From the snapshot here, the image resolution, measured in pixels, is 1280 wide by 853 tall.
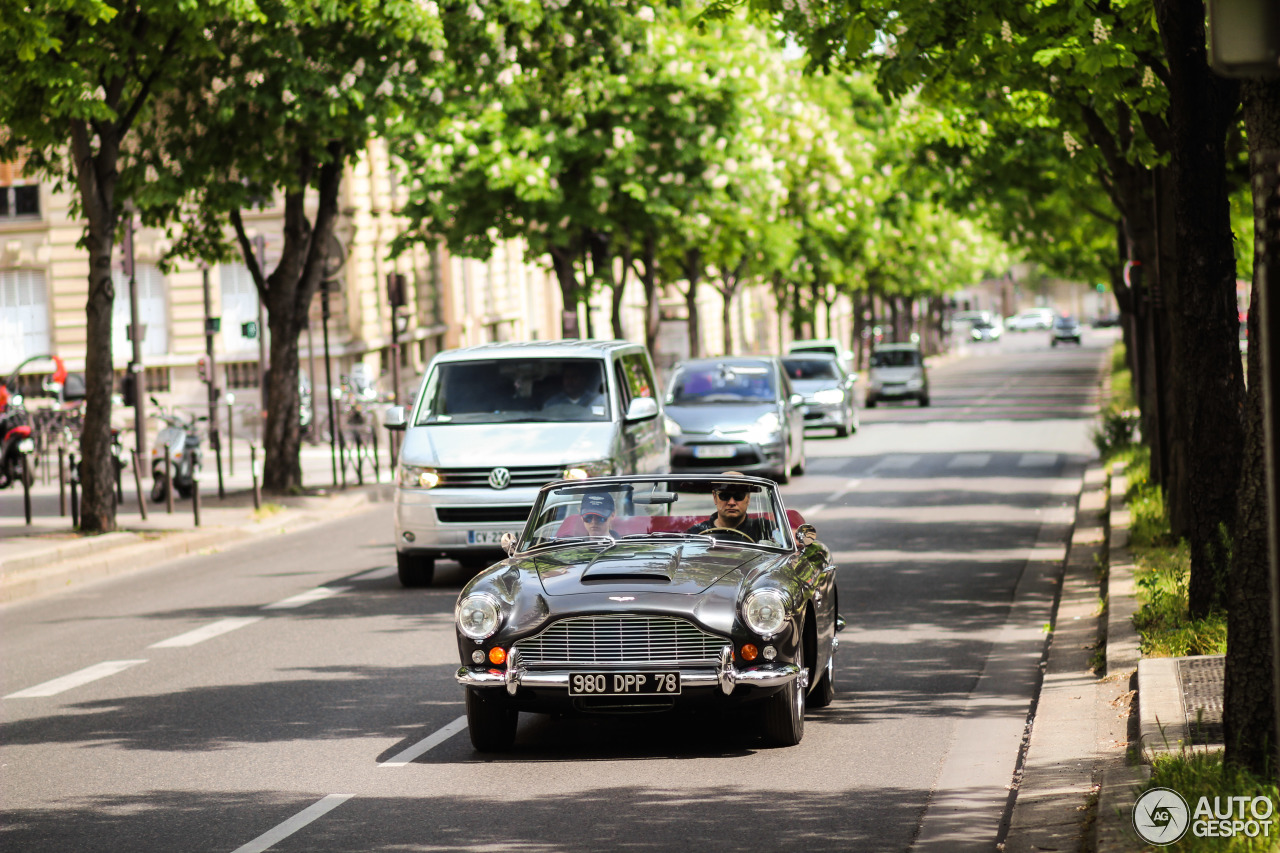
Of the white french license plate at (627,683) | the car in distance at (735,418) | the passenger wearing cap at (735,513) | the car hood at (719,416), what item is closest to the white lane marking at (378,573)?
the passenger wearing cap at (735,513)

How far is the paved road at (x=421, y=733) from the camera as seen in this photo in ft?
24.3

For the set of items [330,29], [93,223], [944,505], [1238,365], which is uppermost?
[330,29]

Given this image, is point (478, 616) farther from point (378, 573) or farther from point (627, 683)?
point (378, 573)

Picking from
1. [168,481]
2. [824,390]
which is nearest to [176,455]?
[168,481]

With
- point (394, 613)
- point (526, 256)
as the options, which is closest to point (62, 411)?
point (526, 256)

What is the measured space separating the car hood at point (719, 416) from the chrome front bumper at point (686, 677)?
17.6 metres

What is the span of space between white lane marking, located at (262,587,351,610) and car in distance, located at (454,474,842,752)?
244 inches

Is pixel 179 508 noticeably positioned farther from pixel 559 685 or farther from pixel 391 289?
pixel 559 685

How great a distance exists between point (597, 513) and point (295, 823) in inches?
110

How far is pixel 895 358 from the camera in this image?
53.1 metres

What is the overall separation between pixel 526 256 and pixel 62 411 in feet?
30.5

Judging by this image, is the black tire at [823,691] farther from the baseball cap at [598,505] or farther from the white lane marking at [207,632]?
the white lane marking at [207,632]

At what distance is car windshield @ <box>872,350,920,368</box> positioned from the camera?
5250 centimetres

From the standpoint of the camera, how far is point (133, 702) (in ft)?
35.6
